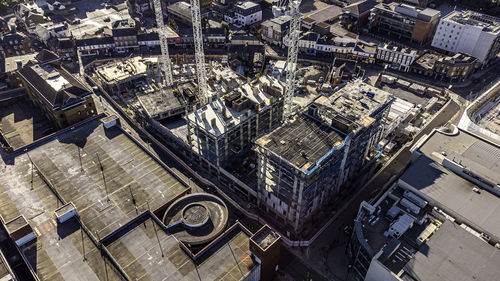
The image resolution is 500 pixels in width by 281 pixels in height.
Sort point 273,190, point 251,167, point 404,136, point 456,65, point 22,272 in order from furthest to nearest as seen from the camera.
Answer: point 456,65 < point 404,136 < point 251,167 < point 273,190 < point 22,272

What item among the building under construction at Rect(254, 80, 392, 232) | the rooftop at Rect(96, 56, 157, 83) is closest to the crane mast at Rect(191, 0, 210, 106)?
the rooftop at Rect(96, 56, 157, 83)

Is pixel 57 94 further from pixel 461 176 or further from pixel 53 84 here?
pixel 461 176

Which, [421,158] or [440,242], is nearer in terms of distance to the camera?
[440,242]

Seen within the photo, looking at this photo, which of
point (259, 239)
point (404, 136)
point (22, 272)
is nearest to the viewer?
point (259, 239)

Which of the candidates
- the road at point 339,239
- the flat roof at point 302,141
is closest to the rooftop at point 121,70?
the flat roof at point 302,141

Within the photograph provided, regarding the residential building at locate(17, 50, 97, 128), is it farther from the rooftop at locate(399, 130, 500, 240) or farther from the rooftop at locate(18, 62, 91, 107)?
the rooftop at locate(399, 130, 500, 240)

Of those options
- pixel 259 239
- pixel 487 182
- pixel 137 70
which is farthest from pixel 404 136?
pixel 137 70

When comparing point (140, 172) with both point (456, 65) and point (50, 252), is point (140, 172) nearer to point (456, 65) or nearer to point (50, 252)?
point (50, 252)
